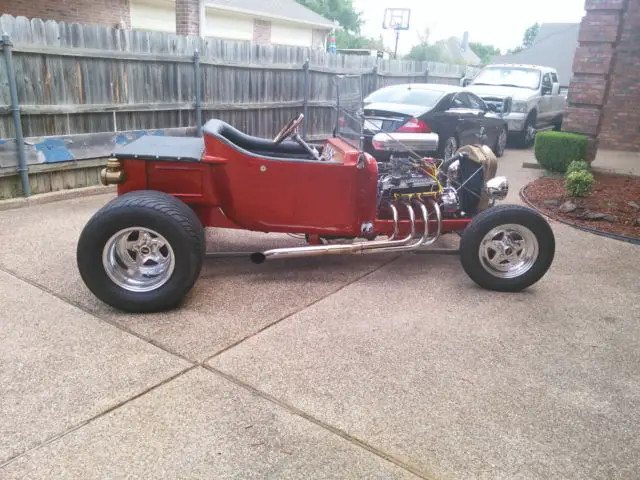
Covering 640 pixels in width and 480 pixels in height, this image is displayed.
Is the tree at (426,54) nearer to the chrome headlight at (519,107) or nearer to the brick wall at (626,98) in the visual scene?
the brick wall at (626,98)

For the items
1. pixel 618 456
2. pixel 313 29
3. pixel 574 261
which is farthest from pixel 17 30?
pixel 313 29

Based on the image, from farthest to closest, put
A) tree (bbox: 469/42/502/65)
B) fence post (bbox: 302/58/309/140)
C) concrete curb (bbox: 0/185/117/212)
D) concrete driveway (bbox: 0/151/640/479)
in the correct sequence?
1. tree (bbox: 469/42/502/65)
2. fence post (bbox: 302/58/309/140)
3. concrete curb (bbox: 0/185/117/212)
4. concrete driveway (bbox: 0/151/640/479)

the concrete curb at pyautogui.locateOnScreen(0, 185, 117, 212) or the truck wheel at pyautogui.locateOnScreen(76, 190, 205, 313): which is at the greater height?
the truck wheel at pyautogui.locateOnScreen(76, 190, 205, 313)

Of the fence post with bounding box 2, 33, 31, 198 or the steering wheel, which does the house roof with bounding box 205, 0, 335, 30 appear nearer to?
the fence post with bounding box 2, 33, 31, 198

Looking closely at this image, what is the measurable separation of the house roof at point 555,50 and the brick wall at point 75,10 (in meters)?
25.4

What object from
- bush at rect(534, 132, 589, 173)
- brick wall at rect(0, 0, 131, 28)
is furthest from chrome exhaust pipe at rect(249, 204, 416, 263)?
brick wall at rect(0, 0, 131, 28)

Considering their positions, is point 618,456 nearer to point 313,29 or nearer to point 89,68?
point 89,68

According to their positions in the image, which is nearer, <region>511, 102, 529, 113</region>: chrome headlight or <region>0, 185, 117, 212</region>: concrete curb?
<region>0, 185, 117, 212</region>: concrete curb

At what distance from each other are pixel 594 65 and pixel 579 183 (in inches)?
138

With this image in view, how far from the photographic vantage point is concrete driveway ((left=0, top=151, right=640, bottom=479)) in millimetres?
2623

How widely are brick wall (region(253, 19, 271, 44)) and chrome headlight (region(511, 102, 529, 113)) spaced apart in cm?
1256

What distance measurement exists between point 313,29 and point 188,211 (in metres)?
23.8

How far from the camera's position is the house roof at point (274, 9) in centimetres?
2019

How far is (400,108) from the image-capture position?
9.26m
